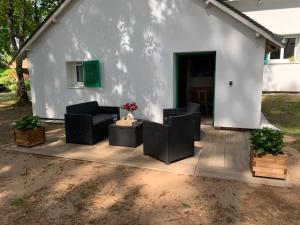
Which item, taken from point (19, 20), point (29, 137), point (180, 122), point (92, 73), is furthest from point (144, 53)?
point (19, 20)

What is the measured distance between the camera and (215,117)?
7.76 meters

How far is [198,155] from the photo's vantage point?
5.56 m

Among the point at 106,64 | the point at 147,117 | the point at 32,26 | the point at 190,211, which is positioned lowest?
the point at 190,211

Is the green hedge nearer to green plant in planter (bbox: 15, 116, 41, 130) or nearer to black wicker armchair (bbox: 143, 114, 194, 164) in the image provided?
green plant in planter (bbox: 15, 116, 41, 130)

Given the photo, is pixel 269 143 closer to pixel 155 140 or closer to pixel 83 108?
pixel 155 140

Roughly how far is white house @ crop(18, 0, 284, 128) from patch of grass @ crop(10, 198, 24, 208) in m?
5.24

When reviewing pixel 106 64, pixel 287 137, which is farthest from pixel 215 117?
pixel 106 64

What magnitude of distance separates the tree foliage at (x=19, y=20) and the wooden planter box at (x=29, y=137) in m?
6.67

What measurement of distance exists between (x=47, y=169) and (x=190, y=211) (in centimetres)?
314

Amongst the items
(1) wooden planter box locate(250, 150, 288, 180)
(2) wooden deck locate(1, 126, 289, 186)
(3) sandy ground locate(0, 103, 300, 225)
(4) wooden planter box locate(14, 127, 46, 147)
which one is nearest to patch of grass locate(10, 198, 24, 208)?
(3) sandy ground locate(0, 103, 300, 225)

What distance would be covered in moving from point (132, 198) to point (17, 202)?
180 centimetres

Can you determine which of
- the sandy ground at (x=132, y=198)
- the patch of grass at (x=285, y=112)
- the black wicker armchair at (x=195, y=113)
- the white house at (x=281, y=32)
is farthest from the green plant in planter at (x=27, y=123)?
the white house at (x=281, y=32)

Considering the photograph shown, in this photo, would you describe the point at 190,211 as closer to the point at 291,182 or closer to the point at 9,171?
the point at 291,182

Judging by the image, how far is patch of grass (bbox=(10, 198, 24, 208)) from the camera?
3.70m
